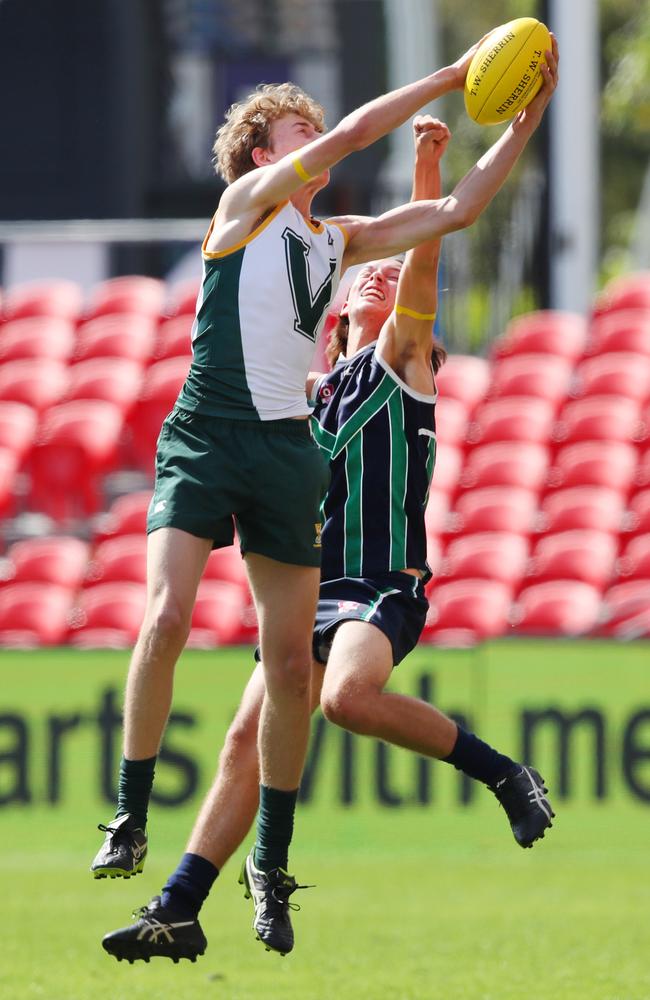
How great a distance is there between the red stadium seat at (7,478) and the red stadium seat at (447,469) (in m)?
2.84

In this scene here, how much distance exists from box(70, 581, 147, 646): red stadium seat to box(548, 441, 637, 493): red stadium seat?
116 inches

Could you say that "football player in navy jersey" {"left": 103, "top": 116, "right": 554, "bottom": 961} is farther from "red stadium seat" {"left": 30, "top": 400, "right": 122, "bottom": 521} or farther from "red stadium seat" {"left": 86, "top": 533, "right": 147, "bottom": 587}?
"red stadium seat" {"left": 30, "top": 400, "right": 122, "bottom": 521}

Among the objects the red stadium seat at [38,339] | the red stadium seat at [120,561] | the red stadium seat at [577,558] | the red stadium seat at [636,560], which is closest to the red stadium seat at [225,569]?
the red stadium seat at [120,561]

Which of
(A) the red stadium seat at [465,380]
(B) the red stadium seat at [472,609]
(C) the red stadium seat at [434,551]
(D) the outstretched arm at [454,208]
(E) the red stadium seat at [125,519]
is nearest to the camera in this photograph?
(D) the outstretched arm at [454,208]

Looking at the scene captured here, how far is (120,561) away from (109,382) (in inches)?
65.6

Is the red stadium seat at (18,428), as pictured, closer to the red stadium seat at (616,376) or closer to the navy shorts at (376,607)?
the red stadium seat at (616,376)

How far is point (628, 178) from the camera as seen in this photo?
32750mm

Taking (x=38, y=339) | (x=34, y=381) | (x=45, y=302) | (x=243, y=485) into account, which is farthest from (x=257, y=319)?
(x=45, y=302)

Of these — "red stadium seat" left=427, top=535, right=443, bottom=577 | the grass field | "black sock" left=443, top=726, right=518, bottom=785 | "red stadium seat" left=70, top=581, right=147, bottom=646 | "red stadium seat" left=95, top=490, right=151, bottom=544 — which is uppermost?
"red stadium seat" left=95, top=490, right=151, bottom=544

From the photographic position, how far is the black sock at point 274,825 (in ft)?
18.5

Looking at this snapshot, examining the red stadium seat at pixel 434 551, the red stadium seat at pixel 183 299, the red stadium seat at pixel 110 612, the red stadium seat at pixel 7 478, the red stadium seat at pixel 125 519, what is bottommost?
the red stadium seat at pixel 110 612

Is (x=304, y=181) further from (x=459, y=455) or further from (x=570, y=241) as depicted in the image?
(x=570, y=241)

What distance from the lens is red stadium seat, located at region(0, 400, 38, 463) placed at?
12.5 metres

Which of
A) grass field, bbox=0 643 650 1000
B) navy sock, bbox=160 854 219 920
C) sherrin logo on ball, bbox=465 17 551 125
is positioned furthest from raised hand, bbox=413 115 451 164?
grass field, bbox=0 643 650 1000
